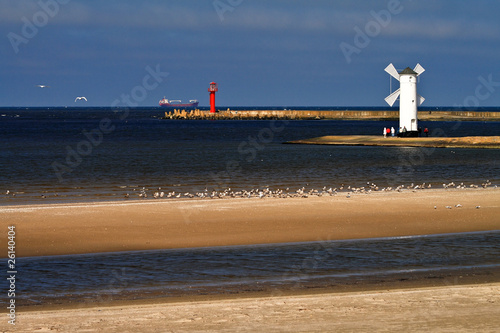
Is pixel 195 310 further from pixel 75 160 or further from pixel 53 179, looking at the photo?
pixel 75 160

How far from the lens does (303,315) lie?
930 centimetres

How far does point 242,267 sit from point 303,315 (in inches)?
147

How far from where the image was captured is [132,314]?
9.48 metres

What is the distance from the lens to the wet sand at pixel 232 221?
1570 centimetres

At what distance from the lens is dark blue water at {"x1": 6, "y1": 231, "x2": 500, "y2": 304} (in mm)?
11273

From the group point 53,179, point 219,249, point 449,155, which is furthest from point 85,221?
point 449,155

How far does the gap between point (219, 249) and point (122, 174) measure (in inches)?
872

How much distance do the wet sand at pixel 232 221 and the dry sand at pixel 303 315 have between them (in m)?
5.24

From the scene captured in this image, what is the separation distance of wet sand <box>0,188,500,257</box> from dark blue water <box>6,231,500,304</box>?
961 millimetres

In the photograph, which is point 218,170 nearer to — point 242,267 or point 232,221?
point 232,221
